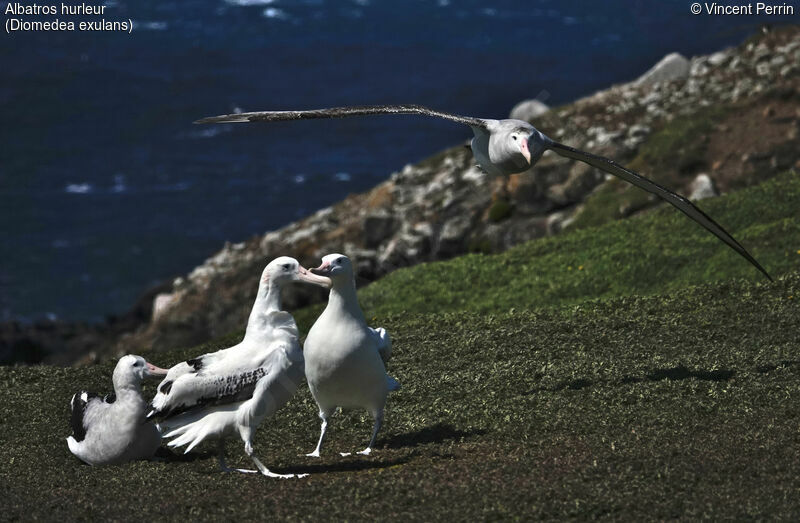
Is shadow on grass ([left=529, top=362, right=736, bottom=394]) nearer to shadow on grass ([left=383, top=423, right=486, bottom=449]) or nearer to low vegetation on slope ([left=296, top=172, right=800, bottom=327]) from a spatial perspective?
shadow on grass ([left=383, top=423, right=486, bottom=449])

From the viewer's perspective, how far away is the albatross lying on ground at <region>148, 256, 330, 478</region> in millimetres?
12141

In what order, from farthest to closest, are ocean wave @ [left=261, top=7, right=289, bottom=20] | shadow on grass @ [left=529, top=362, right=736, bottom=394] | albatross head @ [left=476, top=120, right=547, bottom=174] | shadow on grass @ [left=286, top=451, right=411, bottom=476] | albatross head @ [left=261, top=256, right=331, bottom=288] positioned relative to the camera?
ocean wave @ [left=261, top=7, right=289, bottom=20]
albatross head @ [left=476, top=120, right=547, bottom=174]
shadow on grass @ [left=529, top=362, right=736, bottom=394]
albatross head @ [left=261, top=256, right=331, bottom=288]
shadow on grass @ [left=286, top=451, right=411, bottom=476]

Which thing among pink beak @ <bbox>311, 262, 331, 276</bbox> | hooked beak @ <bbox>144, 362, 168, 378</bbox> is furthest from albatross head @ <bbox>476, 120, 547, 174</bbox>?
hooked beak @ <bbox>144, 362, 168, 378</bbox>

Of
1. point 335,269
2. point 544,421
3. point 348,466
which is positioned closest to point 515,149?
point 544,421

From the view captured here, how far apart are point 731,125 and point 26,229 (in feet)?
116

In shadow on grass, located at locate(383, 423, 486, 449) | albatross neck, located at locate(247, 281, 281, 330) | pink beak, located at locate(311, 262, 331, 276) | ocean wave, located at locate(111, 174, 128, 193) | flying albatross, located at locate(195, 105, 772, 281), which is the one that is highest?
flying albatross, located at locate(195, 105, 772, 281)

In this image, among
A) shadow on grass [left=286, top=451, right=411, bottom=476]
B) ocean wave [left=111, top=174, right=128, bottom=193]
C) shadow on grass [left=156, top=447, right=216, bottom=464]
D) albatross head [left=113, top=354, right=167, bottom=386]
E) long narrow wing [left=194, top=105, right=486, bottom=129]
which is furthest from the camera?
ocean wave [left=111, top=174, right=128, bottom=193]

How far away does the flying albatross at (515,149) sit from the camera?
15.9 m

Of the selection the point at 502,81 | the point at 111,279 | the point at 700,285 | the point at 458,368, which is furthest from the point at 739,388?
the point at 502,81

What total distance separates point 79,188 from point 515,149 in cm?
4855

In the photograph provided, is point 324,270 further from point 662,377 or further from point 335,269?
point 662,377

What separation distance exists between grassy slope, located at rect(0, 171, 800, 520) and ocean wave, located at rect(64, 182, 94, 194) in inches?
1606

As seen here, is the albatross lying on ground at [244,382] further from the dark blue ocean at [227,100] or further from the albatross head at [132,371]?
the dark blue ocean at [227,100]

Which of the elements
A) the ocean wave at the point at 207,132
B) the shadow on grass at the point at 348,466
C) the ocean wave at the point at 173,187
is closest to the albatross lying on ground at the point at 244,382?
the shadow on grass at the point at 348,466
